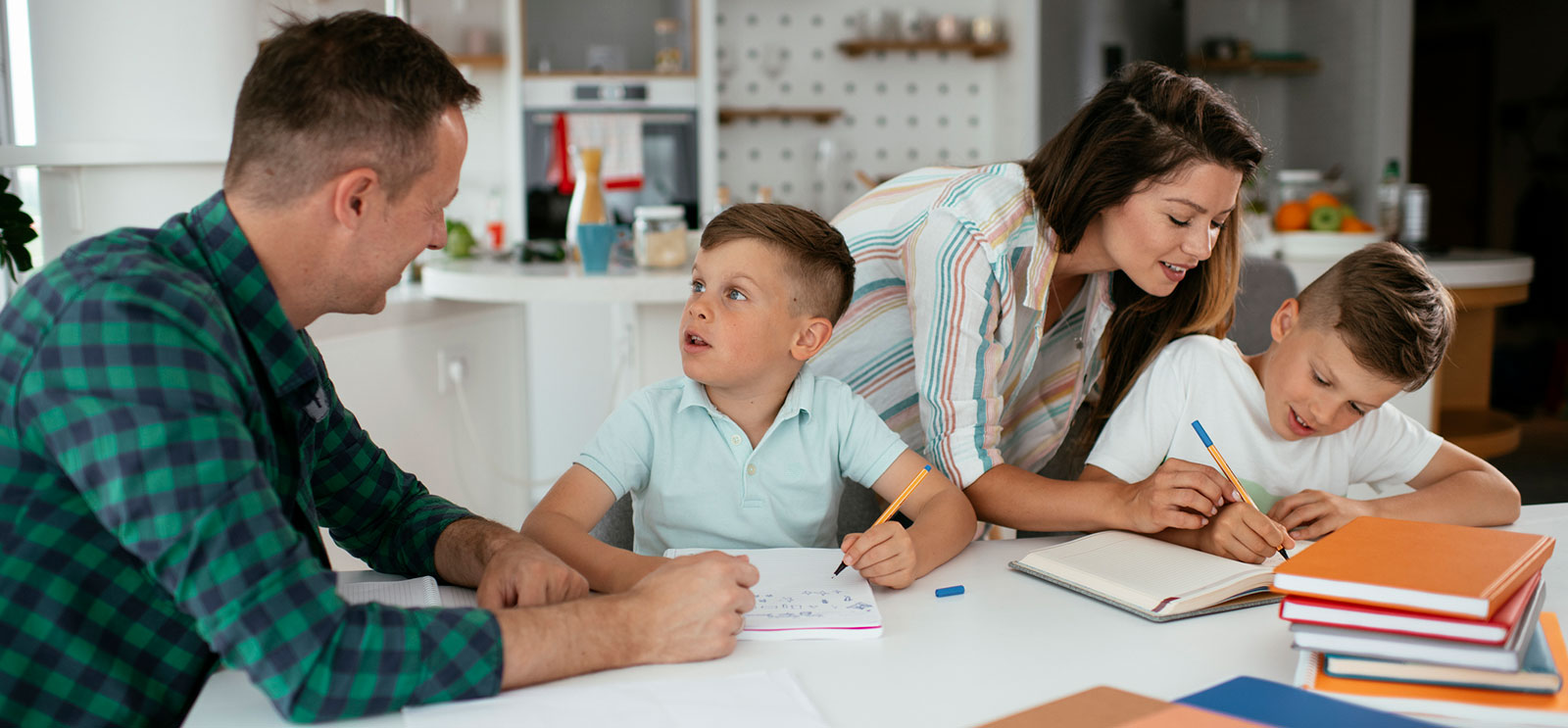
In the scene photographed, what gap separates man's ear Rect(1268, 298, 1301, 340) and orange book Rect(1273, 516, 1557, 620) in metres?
0.55

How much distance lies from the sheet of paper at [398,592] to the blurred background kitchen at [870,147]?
169 centimetres

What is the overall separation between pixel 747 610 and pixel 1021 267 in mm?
726

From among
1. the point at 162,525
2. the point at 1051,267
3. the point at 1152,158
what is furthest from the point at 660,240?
the point at 162,525

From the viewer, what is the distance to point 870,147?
5844 millimetres

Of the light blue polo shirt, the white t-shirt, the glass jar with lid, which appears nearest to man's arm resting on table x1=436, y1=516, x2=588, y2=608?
the light blue polo shirt

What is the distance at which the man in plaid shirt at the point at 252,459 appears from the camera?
2.49ft

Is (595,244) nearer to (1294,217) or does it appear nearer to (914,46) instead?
(1294,217)

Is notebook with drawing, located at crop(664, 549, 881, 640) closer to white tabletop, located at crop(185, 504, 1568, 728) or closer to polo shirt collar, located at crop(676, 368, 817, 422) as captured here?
white tabletop, located at crop(185, 504, 1568, 728)

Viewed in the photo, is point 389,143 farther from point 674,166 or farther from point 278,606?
point 674,166

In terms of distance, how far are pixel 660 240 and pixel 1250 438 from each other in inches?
71.8

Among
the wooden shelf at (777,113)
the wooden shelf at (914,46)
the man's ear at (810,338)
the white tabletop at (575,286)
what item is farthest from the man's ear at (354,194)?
the wooden shelf at (914,46)

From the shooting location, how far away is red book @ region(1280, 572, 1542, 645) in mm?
828

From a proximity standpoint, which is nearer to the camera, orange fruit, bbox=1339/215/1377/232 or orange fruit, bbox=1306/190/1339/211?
orange fruit, bbox=1339/215/1377/232

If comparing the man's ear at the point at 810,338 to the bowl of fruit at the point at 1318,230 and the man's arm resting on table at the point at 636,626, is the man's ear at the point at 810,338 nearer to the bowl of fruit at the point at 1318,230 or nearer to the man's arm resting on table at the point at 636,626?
the man's arm resting on table at the point at 636,626
